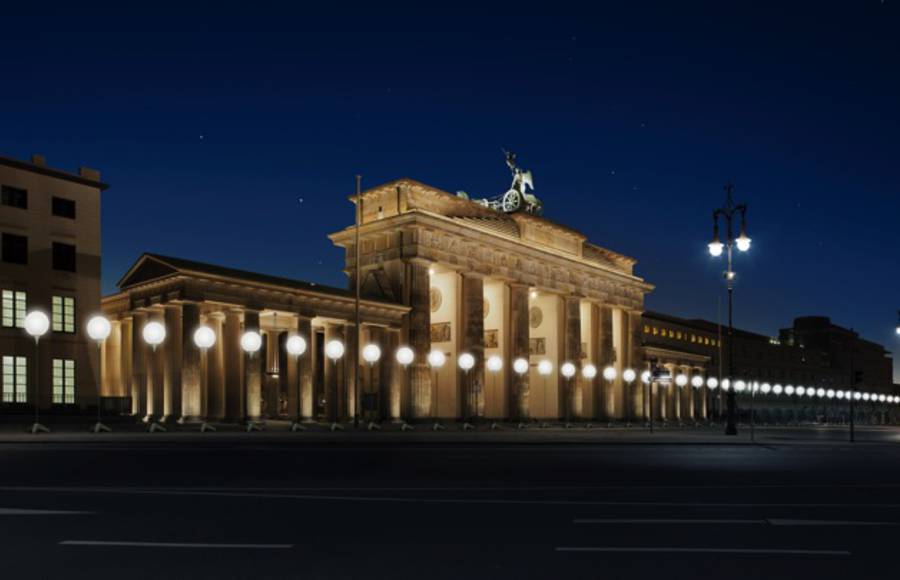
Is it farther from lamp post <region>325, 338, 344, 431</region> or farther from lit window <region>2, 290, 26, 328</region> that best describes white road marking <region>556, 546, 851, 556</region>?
lit window <region>2, 290, 26, 328</region>

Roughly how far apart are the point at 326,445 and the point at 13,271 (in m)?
25.0

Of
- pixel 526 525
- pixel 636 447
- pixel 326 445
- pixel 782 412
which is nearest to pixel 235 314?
pixel 326 445

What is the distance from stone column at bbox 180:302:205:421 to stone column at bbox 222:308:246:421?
4.07 meters

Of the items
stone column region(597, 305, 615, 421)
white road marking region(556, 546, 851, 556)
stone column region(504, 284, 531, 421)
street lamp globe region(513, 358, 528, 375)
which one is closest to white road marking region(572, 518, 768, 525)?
white road marking region(556, 546, 851, 556)

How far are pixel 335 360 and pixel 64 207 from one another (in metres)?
20.1

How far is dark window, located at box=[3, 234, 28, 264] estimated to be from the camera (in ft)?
148

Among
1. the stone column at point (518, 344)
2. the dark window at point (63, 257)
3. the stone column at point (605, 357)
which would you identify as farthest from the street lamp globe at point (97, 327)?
the stone column at point (605, 357)

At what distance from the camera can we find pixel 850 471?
63.9 feet

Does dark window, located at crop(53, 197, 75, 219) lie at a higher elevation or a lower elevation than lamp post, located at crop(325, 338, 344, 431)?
higher

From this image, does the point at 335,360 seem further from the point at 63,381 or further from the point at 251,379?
the point at 63,381

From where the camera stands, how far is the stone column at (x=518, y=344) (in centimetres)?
6650

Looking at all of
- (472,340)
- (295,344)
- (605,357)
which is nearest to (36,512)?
(295,344)

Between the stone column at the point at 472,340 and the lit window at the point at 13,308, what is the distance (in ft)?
95.7

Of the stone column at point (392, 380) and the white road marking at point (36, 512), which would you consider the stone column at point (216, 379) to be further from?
the white road marking at point (36, 512)
